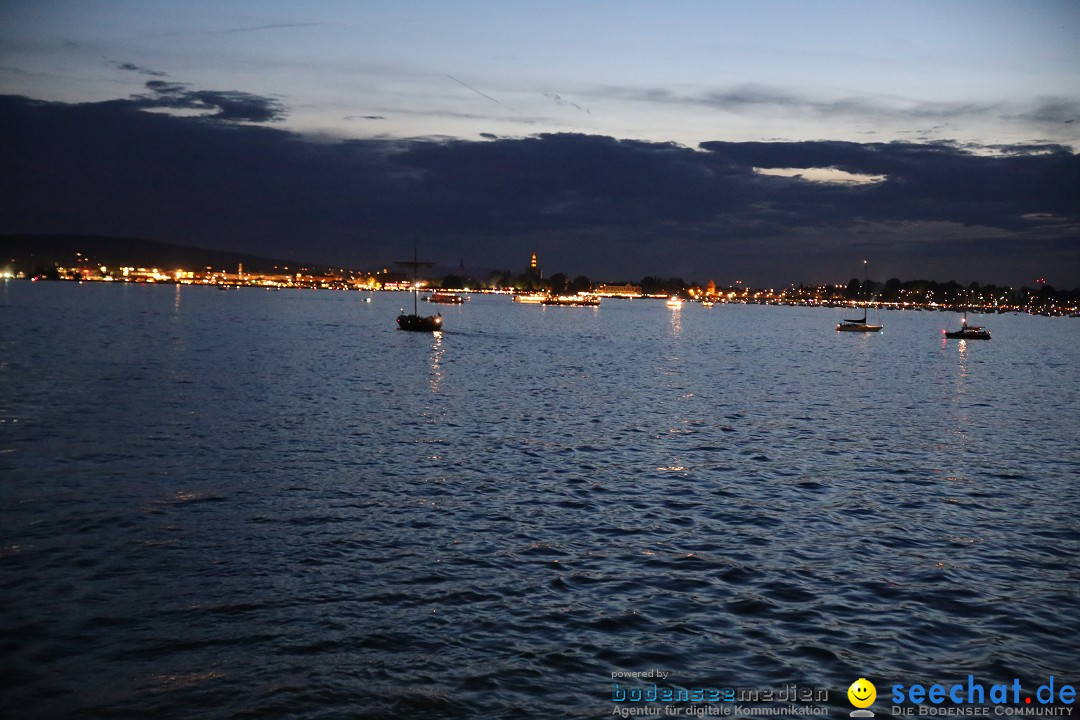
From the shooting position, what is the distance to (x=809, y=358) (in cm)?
9738

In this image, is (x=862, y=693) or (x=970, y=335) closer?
(x=862, y=693)

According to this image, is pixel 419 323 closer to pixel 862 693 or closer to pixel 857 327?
pixel 857 327

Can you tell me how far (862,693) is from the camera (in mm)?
12617

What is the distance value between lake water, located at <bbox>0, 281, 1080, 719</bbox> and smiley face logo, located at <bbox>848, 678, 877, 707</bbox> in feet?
0.51

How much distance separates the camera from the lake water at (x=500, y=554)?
42.5 feet

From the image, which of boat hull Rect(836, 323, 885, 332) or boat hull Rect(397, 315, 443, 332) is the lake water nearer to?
boat hull Rect(397, 315, 443, 332)

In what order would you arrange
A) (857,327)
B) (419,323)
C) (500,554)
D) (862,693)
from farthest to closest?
(857,327), (419,323), (500,554), (862,693)

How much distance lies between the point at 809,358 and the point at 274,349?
58652 millimetres

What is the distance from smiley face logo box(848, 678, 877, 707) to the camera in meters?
12.4

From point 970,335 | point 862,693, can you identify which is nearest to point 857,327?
point 970,335

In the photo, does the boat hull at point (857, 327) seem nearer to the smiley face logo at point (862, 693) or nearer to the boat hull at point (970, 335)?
the boat hull at point (970, 335)

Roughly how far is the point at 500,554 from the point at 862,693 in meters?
8.50

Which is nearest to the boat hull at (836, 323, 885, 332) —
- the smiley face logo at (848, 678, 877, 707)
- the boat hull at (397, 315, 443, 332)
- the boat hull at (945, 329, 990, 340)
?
the boat hull at (945, 329, 990, 340)

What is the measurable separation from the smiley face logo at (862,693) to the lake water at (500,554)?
0.16m
